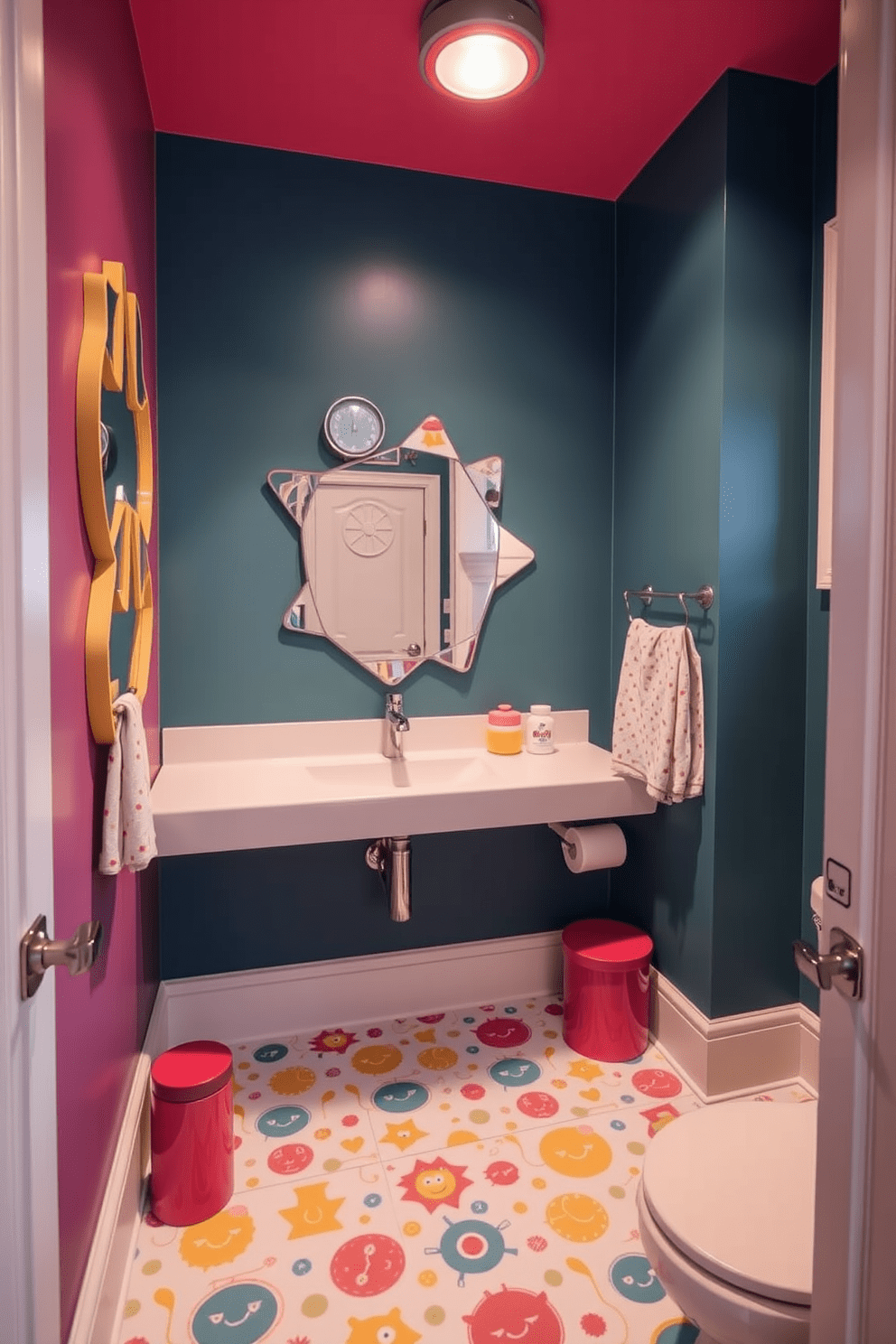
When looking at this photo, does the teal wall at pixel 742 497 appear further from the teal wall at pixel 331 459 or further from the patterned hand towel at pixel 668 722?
the teal wall at pixel 331 459

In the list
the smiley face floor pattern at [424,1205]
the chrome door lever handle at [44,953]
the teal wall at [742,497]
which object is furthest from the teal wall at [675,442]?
the chrome door lever handle at [44,953]

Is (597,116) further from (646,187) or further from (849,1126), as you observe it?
(849,1126)

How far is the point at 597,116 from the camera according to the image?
2055 mm

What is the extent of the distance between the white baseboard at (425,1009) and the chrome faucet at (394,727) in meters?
0.62

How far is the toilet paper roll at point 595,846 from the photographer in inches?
90.3

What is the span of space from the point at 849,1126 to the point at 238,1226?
1326 mm


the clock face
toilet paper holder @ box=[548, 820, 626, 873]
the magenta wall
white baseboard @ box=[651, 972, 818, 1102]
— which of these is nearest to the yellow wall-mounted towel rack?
the magenta wall

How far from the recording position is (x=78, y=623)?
121 cm

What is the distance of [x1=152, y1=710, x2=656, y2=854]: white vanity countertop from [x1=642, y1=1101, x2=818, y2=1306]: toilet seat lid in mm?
818

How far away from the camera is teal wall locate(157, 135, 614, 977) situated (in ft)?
7.20

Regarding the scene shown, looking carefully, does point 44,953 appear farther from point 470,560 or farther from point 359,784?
point 470,560

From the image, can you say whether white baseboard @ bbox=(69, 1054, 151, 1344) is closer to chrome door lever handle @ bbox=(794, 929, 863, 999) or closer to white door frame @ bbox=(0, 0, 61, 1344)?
white door frame @ bbox=(0, 0, 61, 1344)

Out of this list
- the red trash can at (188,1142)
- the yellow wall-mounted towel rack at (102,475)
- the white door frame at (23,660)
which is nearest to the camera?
the white door frame at (23,660)

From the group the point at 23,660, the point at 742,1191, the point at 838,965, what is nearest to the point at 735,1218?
the point at 742,1191
